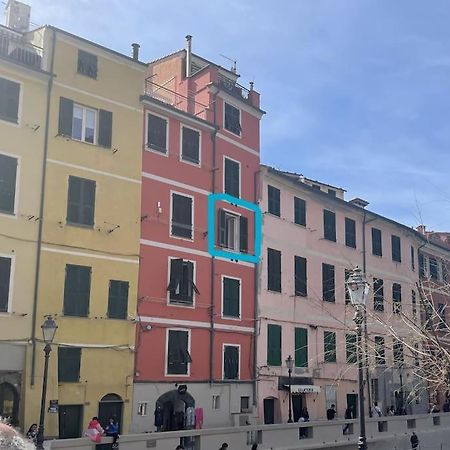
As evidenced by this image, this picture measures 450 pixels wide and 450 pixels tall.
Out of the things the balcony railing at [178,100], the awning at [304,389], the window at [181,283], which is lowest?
the awning at [304,389]

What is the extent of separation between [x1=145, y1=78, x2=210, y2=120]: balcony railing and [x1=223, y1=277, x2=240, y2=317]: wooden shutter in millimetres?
7447

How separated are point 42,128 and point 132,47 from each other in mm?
6611

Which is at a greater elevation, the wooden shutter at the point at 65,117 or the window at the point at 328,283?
the wooden shutter at the point at 65,117

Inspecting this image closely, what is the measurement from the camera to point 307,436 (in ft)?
83.3

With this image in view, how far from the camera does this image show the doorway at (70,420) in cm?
2305

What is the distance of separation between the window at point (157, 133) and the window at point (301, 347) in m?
11.6

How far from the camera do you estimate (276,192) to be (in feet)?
109

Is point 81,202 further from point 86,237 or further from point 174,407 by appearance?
point 174,407

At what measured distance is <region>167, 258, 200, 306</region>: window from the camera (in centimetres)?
2731

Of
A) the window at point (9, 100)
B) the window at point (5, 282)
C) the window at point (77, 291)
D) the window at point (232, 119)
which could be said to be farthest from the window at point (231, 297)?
the window at point (9, 100)

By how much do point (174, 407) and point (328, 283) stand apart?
12318 mm

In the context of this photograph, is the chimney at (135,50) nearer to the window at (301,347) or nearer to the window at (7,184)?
the window at (7,184)

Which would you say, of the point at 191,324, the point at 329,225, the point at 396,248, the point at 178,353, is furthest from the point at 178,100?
the point at 396,248

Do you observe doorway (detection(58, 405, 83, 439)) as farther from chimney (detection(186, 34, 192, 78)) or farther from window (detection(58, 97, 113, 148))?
chimney (detection(186, 34, 192, 78))
